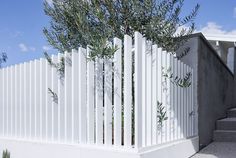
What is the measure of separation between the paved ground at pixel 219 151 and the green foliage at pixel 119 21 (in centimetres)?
181

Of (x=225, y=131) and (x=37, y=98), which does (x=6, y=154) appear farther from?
(x=225, y=131)

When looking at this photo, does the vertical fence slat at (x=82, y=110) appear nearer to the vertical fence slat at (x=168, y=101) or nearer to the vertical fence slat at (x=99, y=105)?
the vertical fence slat at (x=99, y=105)

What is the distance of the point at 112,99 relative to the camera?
4617mm

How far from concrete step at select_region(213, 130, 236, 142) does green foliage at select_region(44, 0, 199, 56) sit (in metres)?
2.56

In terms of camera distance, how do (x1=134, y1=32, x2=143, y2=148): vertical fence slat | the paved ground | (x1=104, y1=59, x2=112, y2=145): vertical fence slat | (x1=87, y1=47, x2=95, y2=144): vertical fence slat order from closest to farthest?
1. (x1=134, y1=32, x2=143, y2=148): vertical fence slat
2. (x1=104, y1=59, x2=112, y2=145): vertical fence slat
3. (x1=87, y1=47, x2=95, y2=144): vertical fence slat
4. the paved ground

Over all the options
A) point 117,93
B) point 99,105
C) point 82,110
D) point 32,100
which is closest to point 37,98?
point 32,100

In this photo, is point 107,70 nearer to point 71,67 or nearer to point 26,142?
point 71,67

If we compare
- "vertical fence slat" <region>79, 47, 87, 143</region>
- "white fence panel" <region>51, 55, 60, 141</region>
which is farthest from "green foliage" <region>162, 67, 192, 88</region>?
"white fence panel" <region>51, 55, 60, 141</region>

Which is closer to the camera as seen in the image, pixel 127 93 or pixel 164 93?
pixel 127 93

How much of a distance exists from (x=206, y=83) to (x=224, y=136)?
127 cm

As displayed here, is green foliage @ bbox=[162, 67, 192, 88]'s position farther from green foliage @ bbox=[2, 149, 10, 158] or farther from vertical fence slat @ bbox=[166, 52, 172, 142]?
green foliage @ bbox=[2, 149, 10, 158]

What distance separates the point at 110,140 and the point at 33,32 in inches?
111

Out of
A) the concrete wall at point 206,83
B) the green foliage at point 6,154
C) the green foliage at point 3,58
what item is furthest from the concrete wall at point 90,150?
the green foliage at point 3,58

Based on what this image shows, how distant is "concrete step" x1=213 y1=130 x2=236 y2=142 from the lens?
718 cm
